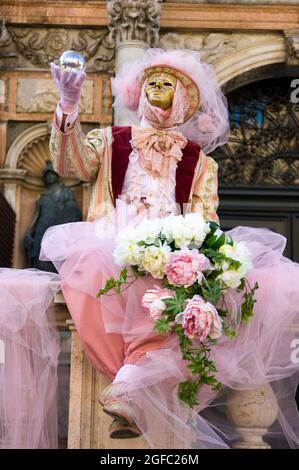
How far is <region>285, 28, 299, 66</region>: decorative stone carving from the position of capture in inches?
327

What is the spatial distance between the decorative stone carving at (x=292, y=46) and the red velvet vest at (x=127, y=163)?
450cm

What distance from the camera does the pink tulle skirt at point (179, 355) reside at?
3258 mm

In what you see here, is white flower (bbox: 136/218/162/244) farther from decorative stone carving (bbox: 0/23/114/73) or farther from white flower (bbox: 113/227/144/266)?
decorative stone carving (bbox: 0/23/114/73)

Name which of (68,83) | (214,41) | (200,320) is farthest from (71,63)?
(214,41)

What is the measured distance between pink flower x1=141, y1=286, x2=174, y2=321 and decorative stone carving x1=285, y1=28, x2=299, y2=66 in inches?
218

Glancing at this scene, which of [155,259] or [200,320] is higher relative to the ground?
[155,259]

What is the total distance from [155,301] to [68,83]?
0.99m

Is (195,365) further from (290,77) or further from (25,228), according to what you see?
(290,77)

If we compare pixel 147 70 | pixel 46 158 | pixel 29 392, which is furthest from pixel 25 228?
pixel 29 392

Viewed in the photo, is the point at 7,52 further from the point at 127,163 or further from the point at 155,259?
the point at 155,259

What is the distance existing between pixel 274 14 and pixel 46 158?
8.98 feet

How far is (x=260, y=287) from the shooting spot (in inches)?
138

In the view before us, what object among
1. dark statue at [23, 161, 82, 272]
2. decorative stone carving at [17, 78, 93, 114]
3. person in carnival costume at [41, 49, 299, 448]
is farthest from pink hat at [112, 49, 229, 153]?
decorative stone carving at [17, 78, 93, 114]

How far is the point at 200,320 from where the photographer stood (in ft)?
10.3
